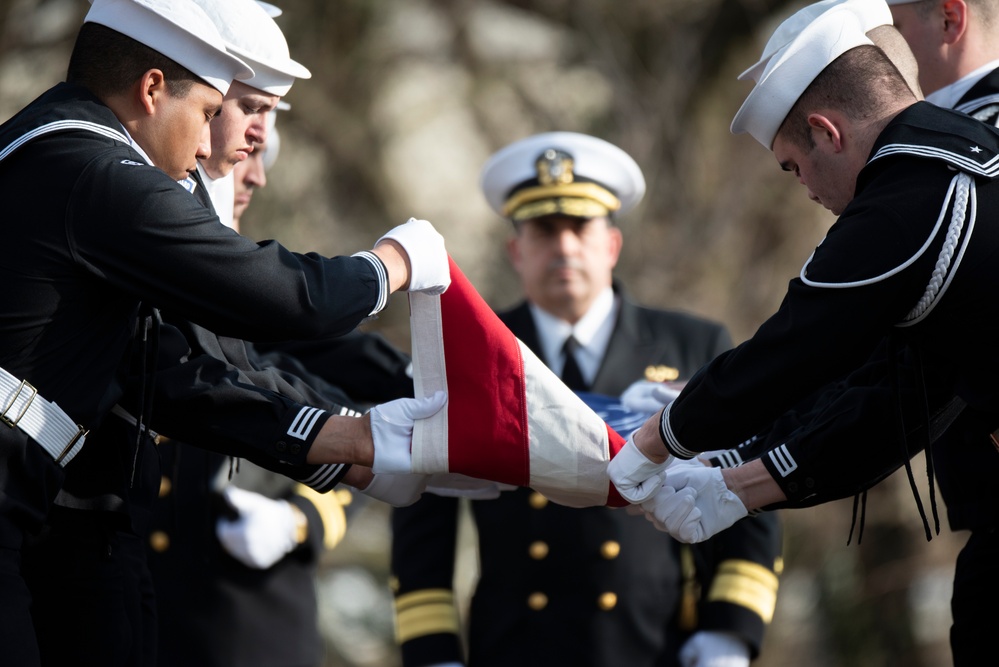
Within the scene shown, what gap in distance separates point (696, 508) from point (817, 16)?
1289mm

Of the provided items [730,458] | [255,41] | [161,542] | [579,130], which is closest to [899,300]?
[730,458]

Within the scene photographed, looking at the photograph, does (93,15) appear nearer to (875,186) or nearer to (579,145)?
(875,186)

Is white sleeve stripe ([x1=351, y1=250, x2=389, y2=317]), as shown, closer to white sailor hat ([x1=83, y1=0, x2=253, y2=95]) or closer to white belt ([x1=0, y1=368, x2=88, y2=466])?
white sailor hat ([x1=83, y1=0, x2=253, y2=95])

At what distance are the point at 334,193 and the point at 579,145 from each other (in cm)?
558

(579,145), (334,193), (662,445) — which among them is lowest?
(662,445)

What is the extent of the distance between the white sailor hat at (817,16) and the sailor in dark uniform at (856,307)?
43 mm

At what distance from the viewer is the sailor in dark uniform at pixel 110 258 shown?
10.5ft

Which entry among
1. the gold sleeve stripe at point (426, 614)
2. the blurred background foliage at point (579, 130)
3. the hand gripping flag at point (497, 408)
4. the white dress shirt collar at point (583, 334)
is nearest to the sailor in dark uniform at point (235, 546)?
the gold sleeve stripe at point (426, 614)

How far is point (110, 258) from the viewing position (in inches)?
127

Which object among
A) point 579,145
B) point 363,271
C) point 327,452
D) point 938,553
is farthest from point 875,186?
point 938,553

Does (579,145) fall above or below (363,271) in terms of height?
above

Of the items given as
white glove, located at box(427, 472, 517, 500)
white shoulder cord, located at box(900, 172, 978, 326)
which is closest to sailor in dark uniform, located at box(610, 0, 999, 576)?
white shoulder cord, located at box(900, 172, 978, 326)

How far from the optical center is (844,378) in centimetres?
418

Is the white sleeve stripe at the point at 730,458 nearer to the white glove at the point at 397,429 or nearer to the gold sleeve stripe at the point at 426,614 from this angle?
the white glove at the point at 397,429
